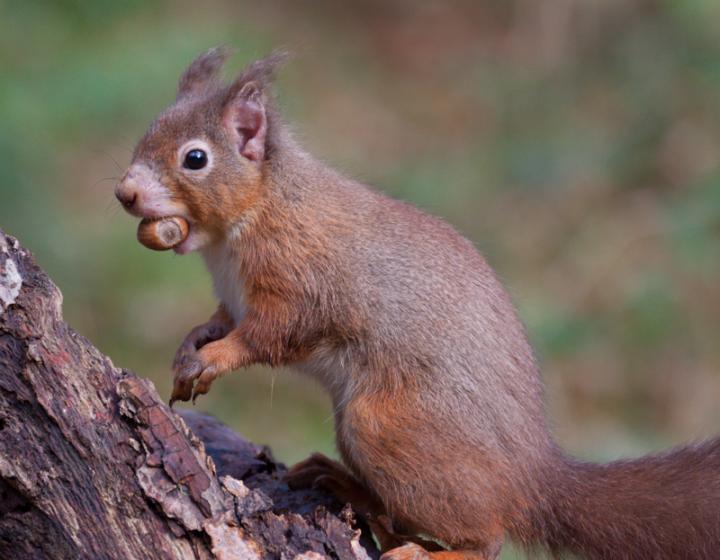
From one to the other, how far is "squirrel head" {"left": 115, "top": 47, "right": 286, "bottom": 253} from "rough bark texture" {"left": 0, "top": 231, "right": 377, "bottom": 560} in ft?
1.85

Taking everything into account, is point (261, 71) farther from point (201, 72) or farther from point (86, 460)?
point (86, 460)

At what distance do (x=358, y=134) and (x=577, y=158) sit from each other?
5.06 feet

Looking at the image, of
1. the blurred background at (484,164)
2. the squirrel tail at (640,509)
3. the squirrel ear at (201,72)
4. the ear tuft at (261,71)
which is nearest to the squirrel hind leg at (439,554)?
the squirrel tail at (640,509)

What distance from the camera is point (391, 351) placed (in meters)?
2.76

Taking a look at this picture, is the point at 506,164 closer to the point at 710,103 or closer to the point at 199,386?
the point at 710,103

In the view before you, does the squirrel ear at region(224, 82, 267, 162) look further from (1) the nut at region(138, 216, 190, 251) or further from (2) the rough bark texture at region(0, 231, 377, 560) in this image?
(2) the rough bark texture at region(0, 231, 377, 560)

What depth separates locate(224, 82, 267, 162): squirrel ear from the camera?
2895mm

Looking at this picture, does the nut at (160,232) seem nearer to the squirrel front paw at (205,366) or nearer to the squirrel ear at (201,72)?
the squirrel front paw at (205,366)

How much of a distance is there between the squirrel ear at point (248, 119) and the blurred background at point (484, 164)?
4.30ft

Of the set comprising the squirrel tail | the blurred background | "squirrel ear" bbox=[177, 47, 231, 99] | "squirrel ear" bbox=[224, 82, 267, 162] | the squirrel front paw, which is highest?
the blurred background

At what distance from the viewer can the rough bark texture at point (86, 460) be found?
2.21 metres

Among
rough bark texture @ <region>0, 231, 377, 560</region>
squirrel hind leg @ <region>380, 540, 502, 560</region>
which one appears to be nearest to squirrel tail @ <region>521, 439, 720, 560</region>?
squirrel hind leg @ <region>380, 540, 502, 560</region>

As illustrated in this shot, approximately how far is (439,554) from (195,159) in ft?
3.62

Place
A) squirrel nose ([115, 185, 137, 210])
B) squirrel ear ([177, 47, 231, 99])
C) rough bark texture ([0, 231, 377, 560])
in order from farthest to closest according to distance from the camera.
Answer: squirrel ear ([177, 47, 231, 99]) < squirrel nose ([115, 185, 137, 210]) < rough bark texture ([0, 231, 377, 560])
